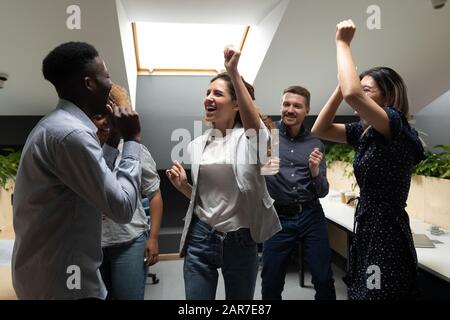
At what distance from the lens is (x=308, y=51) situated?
7.83 feet

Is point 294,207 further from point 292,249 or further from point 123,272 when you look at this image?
point 123,272

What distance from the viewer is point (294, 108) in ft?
6.13

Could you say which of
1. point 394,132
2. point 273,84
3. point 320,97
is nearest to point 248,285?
point 394,132

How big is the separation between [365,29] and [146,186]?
1711 mm

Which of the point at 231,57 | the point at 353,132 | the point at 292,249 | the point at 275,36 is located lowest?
the point at 292,249

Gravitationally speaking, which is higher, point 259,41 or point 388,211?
point 259,41

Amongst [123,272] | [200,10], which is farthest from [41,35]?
[123,272]

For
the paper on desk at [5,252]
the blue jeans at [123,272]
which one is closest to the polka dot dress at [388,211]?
the blue jeans at [123,272]

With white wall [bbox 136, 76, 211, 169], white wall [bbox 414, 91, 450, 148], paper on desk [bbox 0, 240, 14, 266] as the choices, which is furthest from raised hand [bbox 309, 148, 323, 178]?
white wall [bbox 414, 91, 450, 148]

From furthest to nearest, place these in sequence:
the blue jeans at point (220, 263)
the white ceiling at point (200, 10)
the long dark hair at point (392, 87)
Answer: the white ceiling at point (200, 10) → the blue jeans at point (220, 263) → the long dark hair at point (392, 87)

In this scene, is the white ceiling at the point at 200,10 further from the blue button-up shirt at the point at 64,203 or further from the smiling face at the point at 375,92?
the blue button-up shirt at the point at 64,203

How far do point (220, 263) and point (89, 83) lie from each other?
0.77m

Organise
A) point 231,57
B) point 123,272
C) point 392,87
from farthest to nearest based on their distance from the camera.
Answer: point 123,272, point 392,87, point 231,57

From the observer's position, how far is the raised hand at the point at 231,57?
3.22 ft
